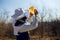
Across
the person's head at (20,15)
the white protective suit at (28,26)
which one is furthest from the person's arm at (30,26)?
the person's head at (20,15)

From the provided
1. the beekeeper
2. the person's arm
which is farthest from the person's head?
the person's arm

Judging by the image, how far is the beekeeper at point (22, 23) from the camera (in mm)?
2797

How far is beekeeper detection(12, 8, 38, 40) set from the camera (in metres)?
2.80

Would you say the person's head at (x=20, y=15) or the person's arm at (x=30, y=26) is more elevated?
the person's head at (x=20, y=15)

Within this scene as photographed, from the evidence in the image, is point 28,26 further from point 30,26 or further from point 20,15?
point 20,15

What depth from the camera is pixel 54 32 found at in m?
7.37

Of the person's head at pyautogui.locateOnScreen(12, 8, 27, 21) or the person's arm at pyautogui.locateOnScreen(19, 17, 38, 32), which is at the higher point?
the person's head at pyautogui.locateOnScreen(12, 8, 27, 21)

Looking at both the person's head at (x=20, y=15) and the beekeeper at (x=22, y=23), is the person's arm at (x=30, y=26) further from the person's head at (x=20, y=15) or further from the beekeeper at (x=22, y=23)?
the person's head at (x=20, y=15)

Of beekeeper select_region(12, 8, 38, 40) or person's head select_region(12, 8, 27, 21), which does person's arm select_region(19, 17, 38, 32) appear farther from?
person's head select_region(12, 8, 27, 21)

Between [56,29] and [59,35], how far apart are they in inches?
7.9

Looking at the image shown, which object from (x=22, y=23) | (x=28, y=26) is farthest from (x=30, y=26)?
(x=22, y=23)

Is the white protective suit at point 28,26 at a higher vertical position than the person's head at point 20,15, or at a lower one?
lower

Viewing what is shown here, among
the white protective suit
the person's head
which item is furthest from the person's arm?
the person's head

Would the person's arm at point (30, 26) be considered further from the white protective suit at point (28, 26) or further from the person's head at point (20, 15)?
the person's head at point (20, 15)
